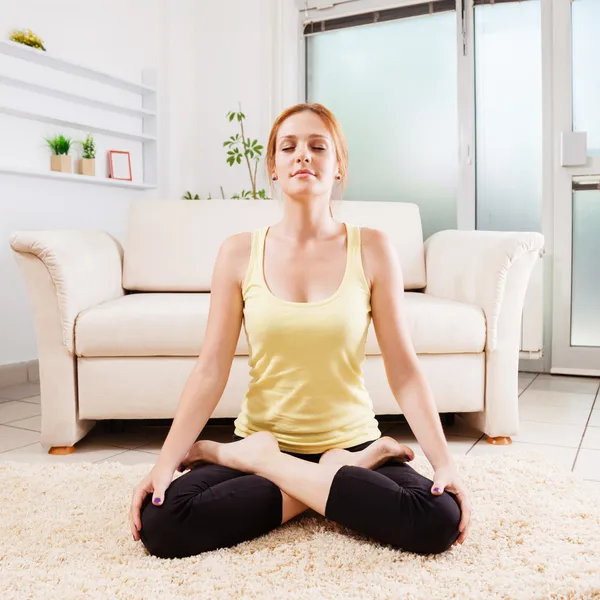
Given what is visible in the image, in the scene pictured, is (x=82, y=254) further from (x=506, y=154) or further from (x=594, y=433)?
(x=506, y=154)

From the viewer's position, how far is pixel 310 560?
1.16m

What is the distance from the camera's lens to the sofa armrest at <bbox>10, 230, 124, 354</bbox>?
193cm

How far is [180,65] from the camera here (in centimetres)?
415

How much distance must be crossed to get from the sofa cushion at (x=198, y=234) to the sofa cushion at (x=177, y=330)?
0.50m

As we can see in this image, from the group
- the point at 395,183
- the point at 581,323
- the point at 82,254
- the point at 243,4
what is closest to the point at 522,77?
the point at 395,183

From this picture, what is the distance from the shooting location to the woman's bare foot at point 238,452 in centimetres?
124

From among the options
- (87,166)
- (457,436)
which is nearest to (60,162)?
(87,166)

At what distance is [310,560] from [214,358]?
0.41 m

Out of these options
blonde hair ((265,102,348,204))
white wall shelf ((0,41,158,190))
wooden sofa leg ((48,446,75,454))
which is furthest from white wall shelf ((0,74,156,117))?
blonde hair ((265,102,348,204))

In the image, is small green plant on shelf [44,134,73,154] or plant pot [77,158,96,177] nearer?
small green plant on shelf [44,134,73,154]

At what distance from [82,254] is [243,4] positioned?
267 centimetres

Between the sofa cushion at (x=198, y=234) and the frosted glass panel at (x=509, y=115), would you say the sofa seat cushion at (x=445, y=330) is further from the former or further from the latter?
the frosted glass panel at (x=509, y=115)

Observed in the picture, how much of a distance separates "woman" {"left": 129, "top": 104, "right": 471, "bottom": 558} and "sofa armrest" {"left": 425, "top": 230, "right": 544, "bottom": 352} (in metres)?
0.84

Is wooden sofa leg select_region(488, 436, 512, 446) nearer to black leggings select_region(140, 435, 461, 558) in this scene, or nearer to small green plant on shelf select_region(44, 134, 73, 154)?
black leggings select_region(140, 435, 461, 558)
